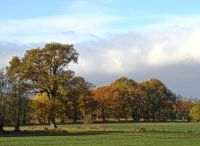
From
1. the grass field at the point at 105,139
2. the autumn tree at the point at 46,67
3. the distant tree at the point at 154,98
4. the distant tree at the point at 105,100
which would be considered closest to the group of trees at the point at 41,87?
the autumn tree at the point at 46,67

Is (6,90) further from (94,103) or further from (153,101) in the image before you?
(153,101)

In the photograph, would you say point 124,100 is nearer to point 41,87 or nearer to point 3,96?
point 41,87

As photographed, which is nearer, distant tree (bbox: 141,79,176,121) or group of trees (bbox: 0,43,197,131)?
group of trees (bbox: 0,43,197,131)

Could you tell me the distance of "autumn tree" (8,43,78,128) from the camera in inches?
3834

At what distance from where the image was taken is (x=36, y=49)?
324ft

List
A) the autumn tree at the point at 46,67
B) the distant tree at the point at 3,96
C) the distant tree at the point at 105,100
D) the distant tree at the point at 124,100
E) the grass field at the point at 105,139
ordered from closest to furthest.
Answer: the grass field at the point at 105,139 → the distant tree at the point at 3,96 → the autumn tree at the point at 46,67 → the distant tree at the point at 105,100 → the distant tree at the point at 124,100

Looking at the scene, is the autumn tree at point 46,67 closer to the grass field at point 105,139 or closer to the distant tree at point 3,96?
the distant tree at point 3,96

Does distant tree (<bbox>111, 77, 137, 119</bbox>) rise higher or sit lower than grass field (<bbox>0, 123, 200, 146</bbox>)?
higher

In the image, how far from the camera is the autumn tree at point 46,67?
97375 mm

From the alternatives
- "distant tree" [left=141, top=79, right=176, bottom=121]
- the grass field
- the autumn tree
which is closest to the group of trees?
the autumn tree

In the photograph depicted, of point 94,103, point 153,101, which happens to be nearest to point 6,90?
point 94,103

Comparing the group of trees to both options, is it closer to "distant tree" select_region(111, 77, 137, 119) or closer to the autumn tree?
the autumn tree

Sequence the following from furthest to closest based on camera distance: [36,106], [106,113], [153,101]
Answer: [153,101] < [106,113] < [36,106]

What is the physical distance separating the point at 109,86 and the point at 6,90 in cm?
9827
